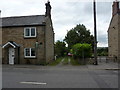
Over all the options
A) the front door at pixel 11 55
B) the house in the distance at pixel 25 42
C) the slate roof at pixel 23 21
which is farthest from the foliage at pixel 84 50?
the front door at pixel 11 55

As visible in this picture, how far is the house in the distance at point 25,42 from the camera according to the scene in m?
20.6

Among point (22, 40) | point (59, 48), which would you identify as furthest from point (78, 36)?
point (22, 40)

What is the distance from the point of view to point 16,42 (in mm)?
21609

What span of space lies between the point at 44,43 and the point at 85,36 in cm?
4184

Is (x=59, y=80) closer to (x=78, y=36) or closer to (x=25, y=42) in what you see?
(x=25, y=42)

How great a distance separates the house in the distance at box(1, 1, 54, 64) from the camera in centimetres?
2061

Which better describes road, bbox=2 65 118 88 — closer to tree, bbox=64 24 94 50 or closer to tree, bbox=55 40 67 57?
tree, bbox=55 40 67 57

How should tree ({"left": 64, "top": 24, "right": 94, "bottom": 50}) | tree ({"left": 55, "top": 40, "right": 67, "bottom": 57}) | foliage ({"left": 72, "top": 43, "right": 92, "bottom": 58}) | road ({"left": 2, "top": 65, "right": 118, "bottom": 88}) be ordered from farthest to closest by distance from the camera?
tree ({"left": 64, "top": 24, "right": 94, "bottom": 50}) < tree ({"left": 55, "top": 40, "right": 67, "bottom": 57}) < foliage ({"left": 72, "top": 43, "right": 92, "bottom": 58}) < road ({"left": 2, "top": 65, "right": 118, "bottom": 88})

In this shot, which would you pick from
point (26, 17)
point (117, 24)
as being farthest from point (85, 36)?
point (26, 17)

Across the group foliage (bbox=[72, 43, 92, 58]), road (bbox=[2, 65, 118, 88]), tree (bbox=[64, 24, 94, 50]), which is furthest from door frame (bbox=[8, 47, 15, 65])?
tree (bbox=[64, 24, 94, 50])

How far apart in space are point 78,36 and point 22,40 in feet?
135

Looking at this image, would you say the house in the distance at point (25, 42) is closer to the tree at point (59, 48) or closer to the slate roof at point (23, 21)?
the slate roof at point (23, 21)

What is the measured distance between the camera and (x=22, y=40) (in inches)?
840

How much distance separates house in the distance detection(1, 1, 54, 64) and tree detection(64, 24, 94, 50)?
3726 cm
